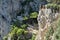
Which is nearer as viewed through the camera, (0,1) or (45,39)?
(45,39)

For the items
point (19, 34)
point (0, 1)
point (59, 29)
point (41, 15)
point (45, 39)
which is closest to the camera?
point (59, 29)

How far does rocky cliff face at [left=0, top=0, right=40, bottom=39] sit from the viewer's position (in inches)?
1172

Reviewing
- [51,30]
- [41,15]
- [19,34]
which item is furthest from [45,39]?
[19,34]

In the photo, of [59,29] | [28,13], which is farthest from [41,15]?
[28,13]

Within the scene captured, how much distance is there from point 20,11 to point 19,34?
3753mm

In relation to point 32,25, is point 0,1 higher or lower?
higher

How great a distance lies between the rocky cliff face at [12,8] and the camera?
97.7 feet

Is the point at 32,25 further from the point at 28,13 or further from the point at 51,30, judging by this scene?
the point at 51,30

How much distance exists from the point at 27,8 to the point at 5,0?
7.54 feet

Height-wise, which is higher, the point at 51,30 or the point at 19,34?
the point at 51,30

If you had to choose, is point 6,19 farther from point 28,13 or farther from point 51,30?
point 51,30

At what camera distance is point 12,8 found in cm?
3034

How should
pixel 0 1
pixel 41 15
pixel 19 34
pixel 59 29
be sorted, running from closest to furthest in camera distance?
pixel 59 29
pixel 41 15
pixel 19 34
pixel 0 1

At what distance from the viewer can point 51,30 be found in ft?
66.4
